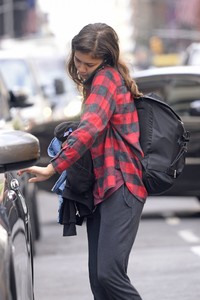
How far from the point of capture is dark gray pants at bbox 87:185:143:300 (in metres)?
5.26

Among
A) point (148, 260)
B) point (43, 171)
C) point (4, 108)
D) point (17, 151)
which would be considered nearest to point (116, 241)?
point (43, 171)

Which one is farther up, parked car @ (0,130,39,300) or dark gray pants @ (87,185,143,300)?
parked car @ (0,130,39,300)

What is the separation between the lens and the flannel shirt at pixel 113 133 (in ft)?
17.2

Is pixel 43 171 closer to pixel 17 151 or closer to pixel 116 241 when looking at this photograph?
pixel 116 241

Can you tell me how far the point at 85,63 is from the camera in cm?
536

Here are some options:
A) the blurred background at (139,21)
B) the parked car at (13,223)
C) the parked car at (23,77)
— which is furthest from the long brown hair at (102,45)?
the blurred background at (139,21)

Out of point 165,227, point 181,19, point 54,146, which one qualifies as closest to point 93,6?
point 181,19

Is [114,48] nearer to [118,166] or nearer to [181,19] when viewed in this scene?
[118,166]

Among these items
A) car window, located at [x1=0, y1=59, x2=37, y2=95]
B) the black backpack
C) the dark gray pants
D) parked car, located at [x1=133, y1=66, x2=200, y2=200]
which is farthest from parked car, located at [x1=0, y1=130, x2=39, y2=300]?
car window, located at [x1=0, y1=59, x2=37, y2=95]

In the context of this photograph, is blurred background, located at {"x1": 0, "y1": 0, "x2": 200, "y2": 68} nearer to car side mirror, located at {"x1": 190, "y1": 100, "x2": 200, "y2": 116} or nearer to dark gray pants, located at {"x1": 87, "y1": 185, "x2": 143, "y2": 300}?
car side mirror, located at {"x1": 190, "y1": 100, "x2": 200, "y2": 116}

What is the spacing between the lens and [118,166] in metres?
5.32

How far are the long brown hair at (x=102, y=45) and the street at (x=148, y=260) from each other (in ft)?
7.93

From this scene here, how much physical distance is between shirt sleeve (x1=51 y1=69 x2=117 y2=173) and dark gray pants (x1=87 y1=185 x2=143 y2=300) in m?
0.32

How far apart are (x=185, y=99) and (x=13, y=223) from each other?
316 inches
